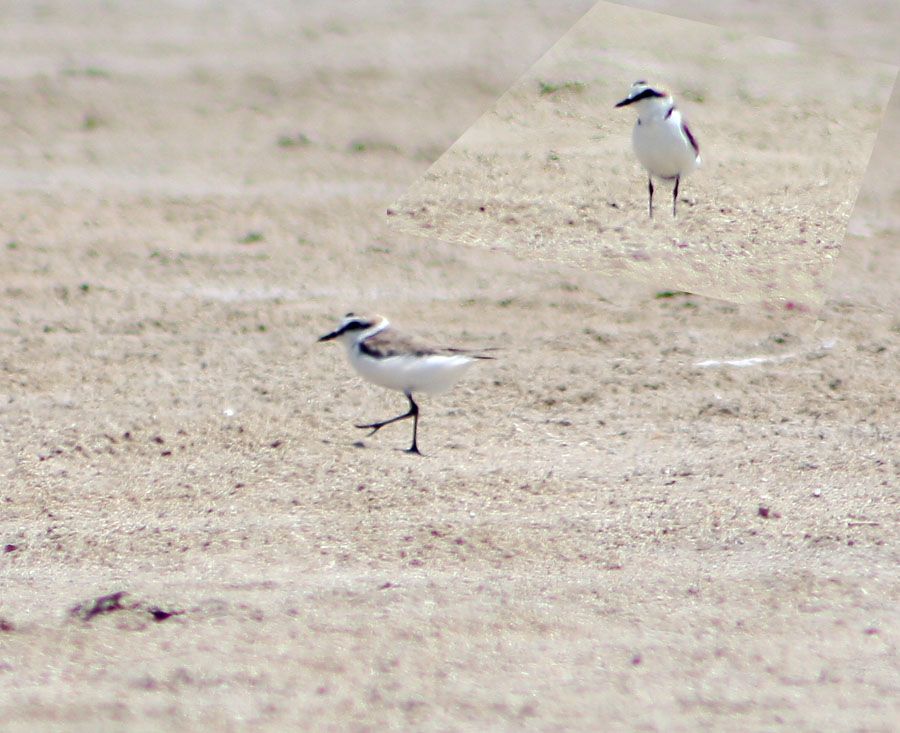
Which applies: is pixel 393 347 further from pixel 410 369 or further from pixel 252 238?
pixel 252 238

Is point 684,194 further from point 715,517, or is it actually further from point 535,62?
point 535,62

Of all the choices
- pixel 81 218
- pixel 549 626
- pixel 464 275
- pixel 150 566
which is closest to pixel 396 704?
pixel 549 626

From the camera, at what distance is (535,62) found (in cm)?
1056

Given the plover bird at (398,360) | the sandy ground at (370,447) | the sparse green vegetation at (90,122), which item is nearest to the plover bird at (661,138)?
the sandy ground at (370,447)

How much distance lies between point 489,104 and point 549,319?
2.86 metres

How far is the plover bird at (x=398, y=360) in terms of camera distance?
21.1ft

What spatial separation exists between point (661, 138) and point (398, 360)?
2.47m

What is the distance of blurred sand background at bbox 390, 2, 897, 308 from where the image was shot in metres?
7.24

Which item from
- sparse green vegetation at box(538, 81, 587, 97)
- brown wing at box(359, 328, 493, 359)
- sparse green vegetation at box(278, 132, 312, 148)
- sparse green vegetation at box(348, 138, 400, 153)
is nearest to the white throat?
sparse green vegetation at box(538, 81, 587, 97)

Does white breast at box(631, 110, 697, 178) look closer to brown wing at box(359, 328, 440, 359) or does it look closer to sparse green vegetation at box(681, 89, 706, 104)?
sparse green vegetation at box(681, 89, 706, 104)

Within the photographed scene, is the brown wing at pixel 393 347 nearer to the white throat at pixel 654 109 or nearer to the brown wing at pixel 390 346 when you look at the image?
the brown wing at pixel 390 346

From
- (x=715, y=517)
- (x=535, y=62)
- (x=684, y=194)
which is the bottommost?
(x=715, y=517)

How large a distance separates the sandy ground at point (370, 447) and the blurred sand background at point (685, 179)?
42 cm

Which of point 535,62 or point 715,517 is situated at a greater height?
point 535,62
